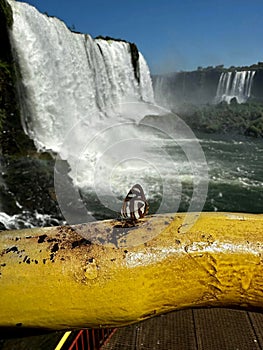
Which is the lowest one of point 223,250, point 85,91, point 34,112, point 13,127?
point 223,250

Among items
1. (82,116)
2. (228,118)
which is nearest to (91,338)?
(82,116)

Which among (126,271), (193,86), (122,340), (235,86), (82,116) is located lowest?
(126,271)

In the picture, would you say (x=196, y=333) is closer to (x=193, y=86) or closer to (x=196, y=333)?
(x=196, y=333)

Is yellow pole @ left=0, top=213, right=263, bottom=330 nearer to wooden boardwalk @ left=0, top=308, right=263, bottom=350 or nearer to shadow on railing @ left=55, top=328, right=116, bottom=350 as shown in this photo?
shadow on railing @ left=55, top=328, right=116, bottom=350

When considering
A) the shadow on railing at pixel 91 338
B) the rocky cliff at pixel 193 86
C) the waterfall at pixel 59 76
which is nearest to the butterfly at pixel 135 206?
the shadow on railing at pixel 91 338

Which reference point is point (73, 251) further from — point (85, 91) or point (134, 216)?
point (85, 91)

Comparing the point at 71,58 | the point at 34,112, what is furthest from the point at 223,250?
the point at 71,58
